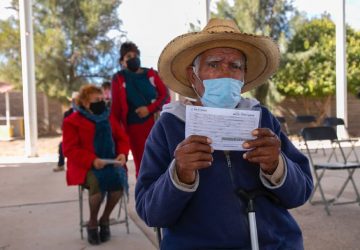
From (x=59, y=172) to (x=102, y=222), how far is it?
17.4 feet

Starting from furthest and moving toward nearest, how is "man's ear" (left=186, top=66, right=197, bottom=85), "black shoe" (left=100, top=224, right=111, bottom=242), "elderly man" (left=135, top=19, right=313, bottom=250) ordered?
"black shoe" (left=100, top=224, right=111, bottom=242)
"man's ear" (left=186, top=66, right=197, bottom=85)
"elderly man" (left=135, top=19, right=313, bottom=250)

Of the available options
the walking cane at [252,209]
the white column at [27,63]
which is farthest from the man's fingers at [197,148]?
the white column at [27,63]

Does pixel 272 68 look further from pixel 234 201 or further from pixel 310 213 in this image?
pixel 310 213

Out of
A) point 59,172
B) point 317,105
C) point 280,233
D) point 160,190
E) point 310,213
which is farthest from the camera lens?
point 317,105

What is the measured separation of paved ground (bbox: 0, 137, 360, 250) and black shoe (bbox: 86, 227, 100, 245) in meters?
0.06

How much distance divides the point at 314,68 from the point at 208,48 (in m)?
19.3

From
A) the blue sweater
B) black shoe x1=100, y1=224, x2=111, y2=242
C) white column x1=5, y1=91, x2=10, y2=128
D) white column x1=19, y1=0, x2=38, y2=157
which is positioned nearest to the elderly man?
the blue sweater

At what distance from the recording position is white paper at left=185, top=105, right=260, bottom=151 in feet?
4.92

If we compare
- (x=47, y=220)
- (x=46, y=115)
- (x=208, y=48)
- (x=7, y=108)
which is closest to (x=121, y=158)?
(x=47, y=220)

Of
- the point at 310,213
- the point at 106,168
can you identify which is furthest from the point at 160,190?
the point at 310,213

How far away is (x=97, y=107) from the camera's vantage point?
173 inches

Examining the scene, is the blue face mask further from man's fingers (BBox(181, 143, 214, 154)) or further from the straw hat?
man's fingers (BBox(181, 143, 214, 154))

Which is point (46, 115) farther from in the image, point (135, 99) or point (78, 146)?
point (135, 99)

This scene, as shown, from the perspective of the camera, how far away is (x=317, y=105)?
21.3 metres
